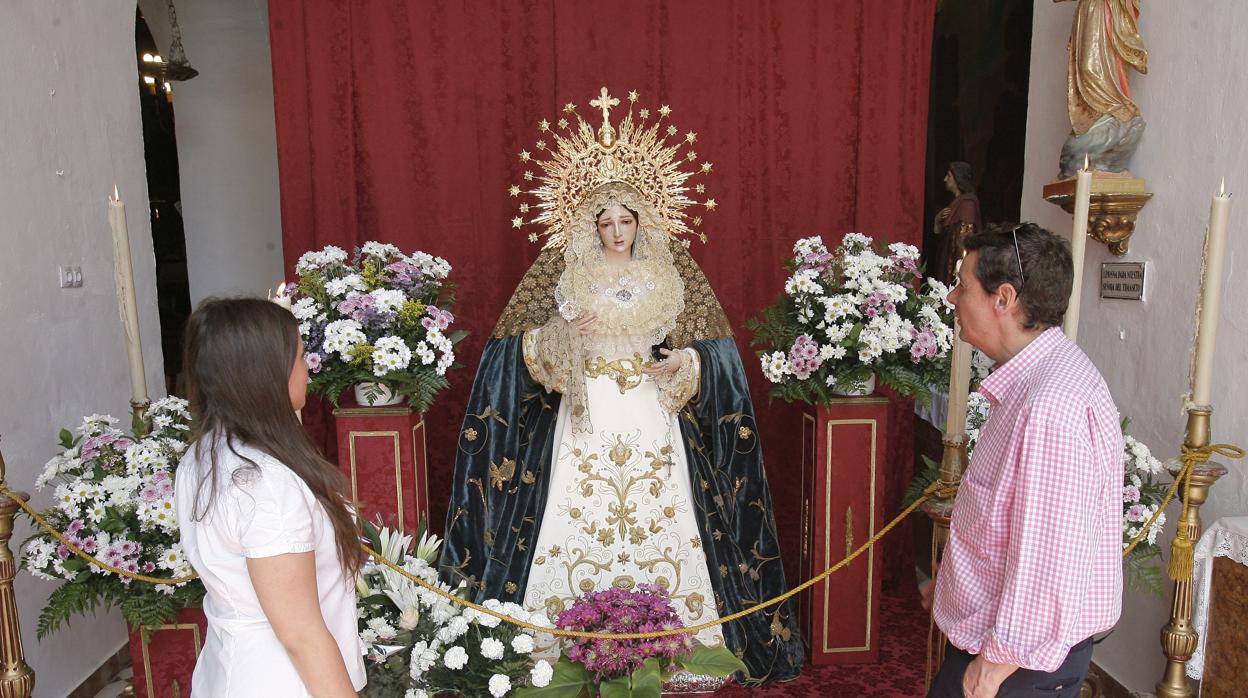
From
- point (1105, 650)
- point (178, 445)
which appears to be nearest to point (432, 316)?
point (178, 445)

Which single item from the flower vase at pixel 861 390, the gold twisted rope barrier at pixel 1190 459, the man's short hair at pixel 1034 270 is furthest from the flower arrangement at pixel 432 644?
the gold twisted rope barrier at pixel 1190 459

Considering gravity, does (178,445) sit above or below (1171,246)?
below

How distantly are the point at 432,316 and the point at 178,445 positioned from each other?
899 millimetres

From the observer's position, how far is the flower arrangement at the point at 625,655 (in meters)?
2.06

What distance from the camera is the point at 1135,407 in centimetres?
292

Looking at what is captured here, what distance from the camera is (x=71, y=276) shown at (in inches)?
121

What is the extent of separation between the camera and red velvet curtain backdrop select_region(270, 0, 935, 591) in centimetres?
368

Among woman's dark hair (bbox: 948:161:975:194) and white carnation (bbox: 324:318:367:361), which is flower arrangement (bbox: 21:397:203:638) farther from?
woman's dark hair (bbox: 948:161:975:194)

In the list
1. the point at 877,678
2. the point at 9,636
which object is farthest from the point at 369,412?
the point at 877,678

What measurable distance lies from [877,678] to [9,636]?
2.82 metres

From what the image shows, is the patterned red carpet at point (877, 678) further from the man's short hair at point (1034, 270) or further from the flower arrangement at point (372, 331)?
the man's short hair at point (1034, 270)

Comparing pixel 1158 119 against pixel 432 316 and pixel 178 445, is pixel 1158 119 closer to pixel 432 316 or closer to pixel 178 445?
pixel 432 316

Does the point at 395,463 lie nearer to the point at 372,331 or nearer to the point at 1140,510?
the point at 372,331

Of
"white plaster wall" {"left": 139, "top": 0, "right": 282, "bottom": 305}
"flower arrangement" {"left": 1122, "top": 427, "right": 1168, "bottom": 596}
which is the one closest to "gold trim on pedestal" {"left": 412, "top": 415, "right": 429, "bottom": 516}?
"flower arrangement" {"left": 1122, "top": 427, "right": 1168, "bottom": 596}
